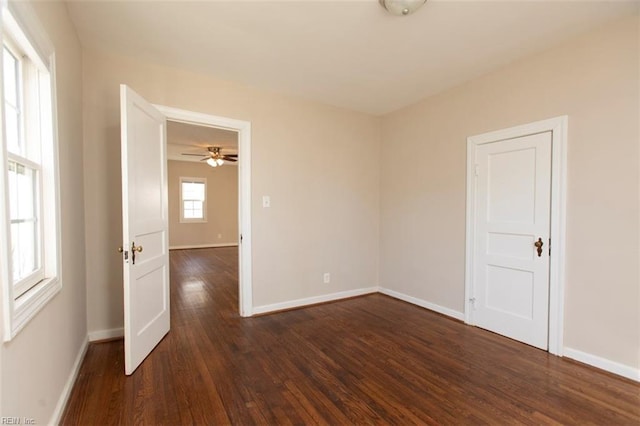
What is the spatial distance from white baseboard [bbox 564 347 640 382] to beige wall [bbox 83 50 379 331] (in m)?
2.32

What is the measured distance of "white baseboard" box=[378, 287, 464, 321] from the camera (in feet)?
10.7

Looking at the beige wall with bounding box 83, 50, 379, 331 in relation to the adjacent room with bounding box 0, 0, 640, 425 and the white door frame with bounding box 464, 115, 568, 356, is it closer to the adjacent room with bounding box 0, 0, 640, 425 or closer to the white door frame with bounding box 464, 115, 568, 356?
the adjacent room with bounding box 0, 0, 640, 425

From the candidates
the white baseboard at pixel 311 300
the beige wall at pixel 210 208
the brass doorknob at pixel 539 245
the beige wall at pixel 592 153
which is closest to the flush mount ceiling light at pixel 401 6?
the beige wall at pixel 592 153

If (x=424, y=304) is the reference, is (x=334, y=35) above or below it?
above

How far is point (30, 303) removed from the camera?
4.42 ft

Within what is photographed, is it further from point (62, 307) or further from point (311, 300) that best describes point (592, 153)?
point (62, 307)

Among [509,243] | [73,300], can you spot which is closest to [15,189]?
[73,300]

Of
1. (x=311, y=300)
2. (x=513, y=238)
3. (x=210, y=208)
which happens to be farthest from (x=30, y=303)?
(x=210, y=208)

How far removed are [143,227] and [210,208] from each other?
691 centimetres

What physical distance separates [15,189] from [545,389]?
3319 millimetres

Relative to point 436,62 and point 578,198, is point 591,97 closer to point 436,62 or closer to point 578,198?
point 578,198

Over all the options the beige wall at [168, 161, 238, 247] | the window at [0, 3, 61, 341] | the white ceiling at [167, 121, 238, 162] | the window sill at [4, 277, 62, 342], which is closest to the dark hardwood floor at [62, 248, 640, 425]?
the window sill at [4, 277, 62, 342]

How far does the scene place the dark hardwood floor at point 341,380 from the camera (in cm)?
174

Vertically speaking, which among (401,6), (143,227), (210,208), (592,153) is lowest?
(143,227)
